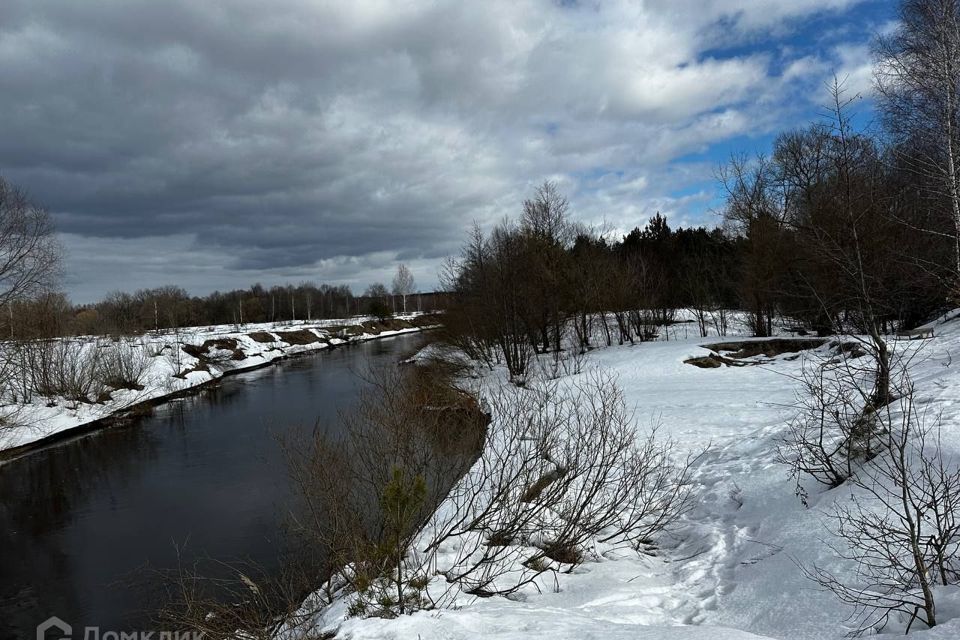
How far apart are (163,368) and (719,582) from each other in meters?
32.2

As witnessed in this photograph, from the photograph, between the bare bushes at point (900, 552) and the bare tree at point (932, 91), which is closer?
the bare bushes at point (900, 552)

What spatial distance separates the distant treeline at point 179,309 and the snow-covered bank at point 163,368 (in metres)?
1.86

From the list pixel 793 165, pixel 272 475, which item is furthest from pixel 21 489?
pixel 793 165

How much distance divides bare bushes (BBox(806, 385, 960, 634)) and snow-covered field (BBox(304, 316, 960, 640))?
0.12 metres

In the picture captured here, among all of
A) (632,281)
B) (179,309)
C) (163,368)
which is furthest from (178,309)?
(632,281)

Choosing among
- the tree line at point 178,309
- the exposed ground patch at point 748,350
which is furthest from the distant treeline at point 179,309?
the exposed ground patch at point 748,350

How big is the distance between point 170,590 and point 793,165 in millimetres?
33721

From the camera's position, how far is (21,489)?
1409cm

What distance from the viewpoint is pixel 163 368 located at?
99.2 feet

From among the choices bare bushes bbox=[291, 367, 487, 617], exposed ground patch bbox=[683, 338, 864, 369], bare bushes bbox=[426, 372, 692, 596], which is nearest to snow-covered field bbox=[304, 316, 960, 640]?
bare bushes bbox=[426, 372, 692, 596]

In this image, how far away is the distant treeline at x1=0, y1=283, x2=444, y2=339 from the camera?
21.7 m

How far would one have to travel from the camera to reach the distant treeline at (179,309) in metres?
21.7

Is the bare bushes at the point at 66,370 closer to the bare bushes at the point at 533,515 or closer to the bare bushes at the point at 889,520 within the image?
the bare bushes at the point at 533,515

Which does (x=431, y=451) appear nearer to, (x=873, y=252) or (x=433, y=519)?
(x=433, y=519)
